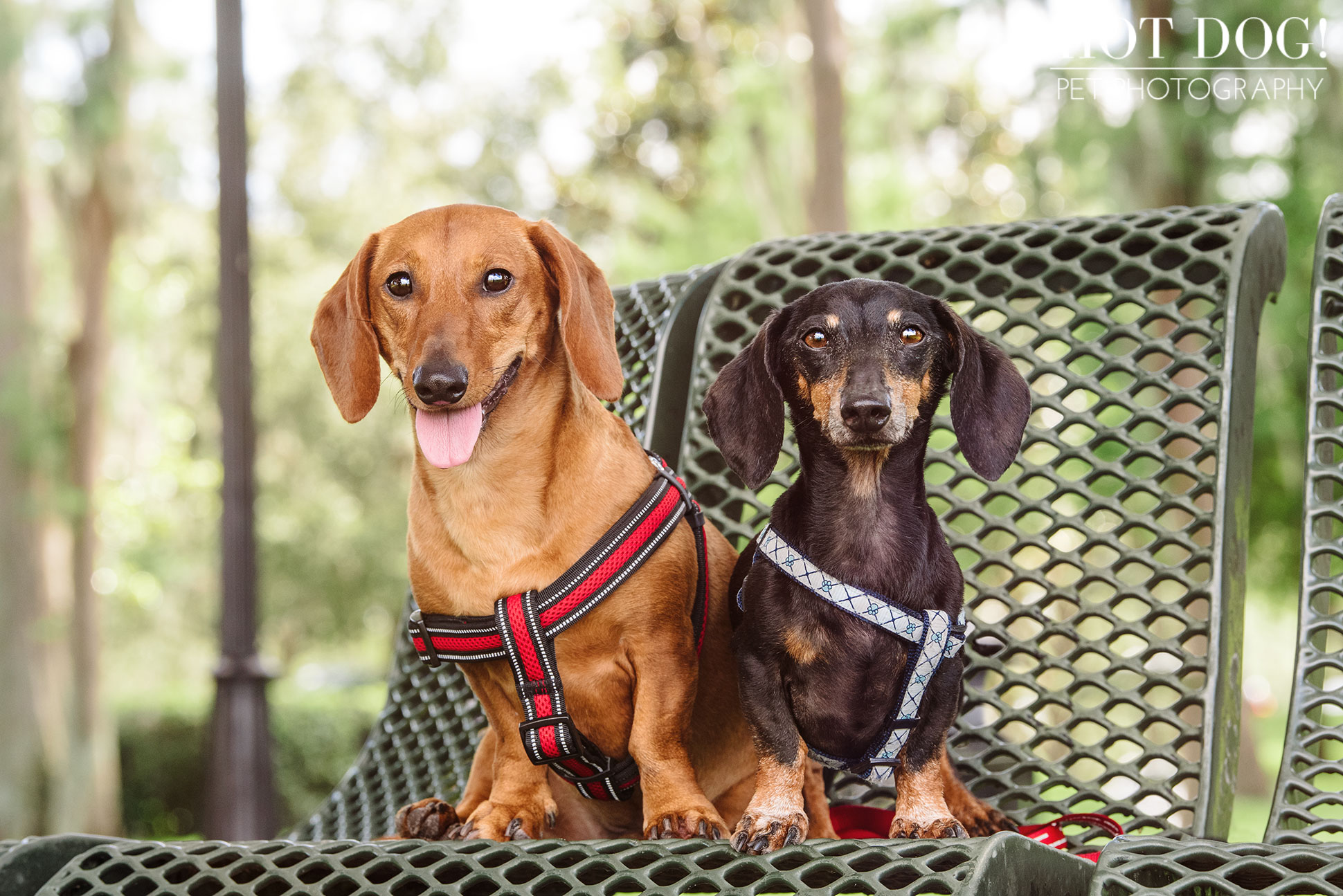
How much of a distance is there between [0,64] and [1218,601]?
1308 centimetres

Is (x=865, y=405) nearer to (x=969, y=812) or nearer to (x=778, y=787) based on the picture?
(x=778, y=787)

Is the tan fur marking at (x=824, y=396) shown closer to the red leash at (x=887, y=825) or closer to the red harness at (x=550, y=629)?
the red harness at (x=550, y=629)

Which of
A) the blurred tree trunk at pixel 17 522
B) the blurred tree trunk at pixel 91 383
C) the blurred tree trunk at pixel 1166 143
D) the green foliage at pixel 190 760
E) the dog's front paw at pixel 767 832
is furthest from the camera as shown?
the green foliage at pixel 190 760

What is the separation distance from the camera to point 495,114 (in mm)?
24156

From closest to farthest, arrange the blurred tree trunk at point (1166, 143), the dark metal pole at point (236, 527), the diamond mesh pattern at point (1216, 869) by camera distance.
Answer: the diamond mesh pattern at point (1216, 869), the dark metal pole at point (236, 527), the blurred tree trunk at point (1166, 143)

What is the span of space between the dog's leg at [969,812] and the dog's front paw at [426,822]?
0.91 meters

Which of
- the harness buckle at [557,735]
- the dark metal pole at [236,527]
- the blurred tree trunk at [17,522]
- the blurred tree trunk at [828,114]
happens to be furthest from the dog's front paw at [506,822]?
the blurred tree trunk at [17,522]

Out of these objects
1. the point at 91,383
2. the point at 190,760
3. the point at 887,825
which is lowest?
the point at 190,760

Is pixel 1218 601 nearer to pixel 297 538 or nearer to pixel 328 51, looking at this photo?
pixel 297 538

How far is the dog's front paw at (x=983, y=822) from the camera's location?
2.28 metres

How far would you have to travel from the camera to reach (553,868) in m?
1.78

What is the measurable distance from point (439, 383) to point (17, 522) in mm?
11203

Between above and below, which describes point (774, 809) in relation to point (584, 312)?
below

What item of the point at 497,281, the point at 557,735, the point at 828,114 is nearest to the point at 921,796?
the point at 557,735
